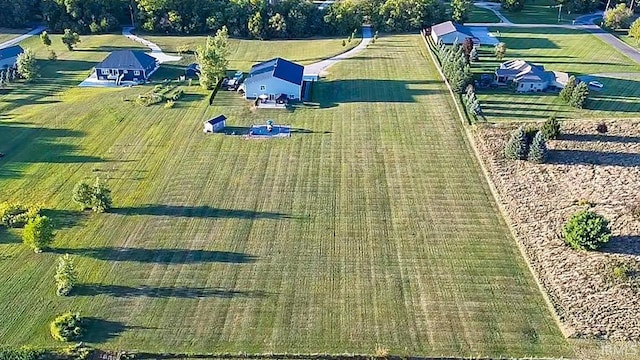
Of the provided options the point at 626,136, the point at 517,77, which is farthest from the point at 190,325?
the point at 517,77

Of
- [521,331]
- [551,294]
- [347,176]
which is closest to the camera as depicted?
[521,331]

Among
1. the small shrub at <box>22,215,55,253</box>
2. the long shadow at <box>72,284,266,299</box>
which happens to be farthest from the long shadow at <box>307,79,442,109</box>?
the small shrub at <box>22,215,55,253</box>

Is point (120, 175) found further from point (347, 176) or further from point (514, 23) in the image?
point (514, 23)

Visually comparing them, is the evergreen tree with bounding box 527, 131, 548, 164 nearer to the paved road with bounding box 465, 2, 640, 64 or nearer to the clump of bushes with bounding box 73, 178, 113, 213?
the paved road with bounding box 465, 2, 640, 64

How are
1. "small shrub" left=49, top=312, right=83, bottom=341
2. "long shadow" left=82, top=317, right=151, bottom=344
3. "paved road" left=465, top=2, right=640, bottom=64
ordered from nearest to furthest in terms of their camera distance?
"small shrub" left=49, top=312, right=83, bottom=341 → "long shadow" left=82, top=317, right=151, bottom=344 → "paved road" left=465, top=2, right=640, bottom=64

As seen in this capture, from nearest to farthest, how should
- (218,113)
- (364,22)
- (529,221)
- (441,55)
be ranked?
(529,221)
(218,113)
(441,55)
(364,22)

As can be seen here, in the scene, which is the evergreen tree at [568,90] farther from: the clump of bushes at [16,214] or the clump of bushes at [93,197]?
the clump of bushes at [16,214]
